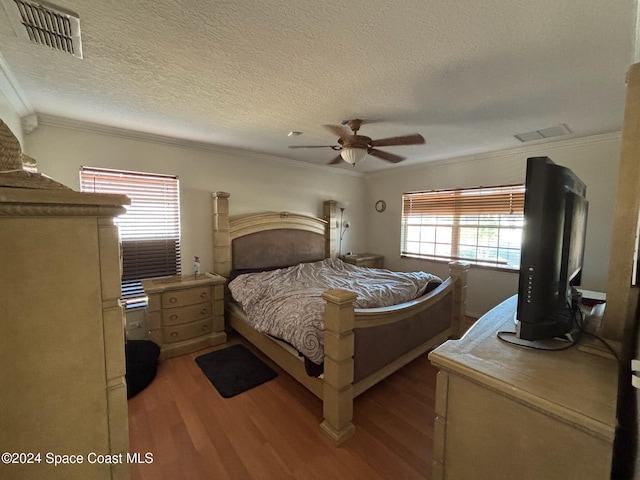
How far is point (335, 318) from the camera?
1.62m

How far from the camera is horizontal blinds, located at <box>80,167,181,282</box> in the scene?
9.27ft

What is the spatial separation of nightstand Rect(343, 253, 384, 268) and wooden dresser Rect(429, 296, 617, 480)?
344 cm

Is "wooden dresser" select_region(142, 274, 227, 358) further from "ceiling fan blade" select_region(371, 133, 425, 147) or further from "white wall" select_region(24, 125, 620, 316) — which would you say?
"ceiling fan blade" select_region(371, 133, 425, 147)

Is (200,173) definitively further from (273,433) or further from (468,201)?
(468,201)

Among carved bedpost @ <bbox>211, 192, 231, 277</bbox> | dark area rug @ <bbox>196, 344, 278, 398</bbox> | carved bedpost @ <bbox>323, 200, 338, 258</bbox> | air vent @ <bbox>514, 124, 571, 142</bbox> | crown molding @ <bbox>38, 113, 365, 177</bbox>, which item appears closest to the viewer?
dark area rug @ <bbox>196, 344, 278, 398</bbox>

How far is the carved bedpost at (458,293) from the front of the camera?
2.84m

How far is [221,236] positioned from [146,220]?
32.6 inches

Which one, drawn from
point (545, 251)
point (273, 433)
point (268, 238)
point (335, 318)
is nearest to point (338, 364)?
point (335, 318)

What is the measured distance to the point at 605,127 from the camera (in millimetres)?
2600

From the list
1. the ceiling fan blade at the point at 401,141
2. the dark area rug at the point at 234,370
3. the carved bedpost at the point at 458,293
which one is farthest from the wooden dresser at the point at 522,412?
the carved bedpost at the point at 458,293

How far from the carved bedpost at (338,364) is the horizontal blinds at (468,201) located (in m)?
3.03

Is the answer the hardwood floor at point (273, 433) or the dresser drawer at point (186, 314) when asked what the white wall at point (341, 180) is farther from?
the hardwood floor at point (273, 433)

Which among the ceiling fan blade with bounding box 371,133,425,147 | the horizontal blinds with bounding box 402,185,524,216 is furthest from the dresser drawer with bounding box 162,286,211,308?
the horizontal blinds with bounding box 402,185,524,216

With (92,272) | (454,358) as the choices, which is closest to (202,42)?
(92,272)
